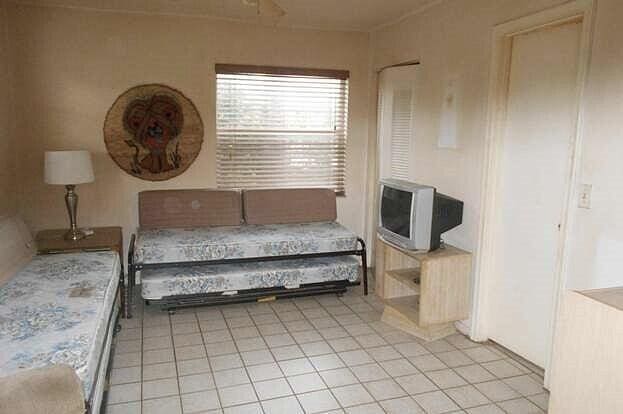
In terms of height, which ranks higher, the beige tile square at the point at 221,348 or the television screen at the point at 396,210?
the television screen at the point at 396,210

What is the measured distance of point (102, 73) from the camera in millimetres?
4094

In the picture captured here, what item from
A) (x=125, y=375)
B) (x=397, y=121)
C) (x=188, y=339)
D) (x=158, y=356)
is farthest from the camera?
(x=397, y=121)

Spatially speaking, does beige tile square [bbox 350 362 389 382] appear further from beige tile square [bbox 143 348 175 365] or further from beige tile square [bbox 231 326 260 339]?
beige tile square [bbox 143 348 175 365]

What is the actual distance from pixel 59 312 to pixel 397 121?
10.5ft

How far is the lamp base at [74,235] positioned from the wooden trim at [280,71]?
1817 millimetres

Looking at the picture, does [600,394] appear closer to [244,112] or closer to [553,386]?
[553,386]

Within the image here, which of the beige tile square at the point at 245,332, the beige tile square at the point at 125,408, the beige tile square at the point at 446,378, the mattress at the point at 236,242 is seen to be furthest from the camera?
the mattress at the point at 236,242

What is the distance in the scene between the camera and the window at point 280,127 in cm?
447

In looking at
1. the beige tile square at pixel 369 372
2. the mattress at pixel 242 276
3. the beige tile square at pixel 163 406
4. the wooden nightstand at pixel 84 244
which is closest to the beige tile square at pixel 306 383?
the beige tile square at pixel 369 372

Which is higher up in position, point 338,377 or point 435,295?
point 435,295

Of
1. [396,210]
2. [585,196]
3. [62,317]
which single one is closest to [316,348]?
[396,210]

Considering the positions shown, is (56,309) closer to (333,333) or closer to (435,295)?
(333,333)

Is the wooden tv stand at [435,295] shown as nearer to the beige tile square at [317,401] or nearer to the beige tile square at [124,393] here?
the beige tile square at [317,401]

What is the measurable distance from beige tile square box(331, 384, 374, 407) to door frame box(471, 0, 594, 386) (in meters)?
1.04
